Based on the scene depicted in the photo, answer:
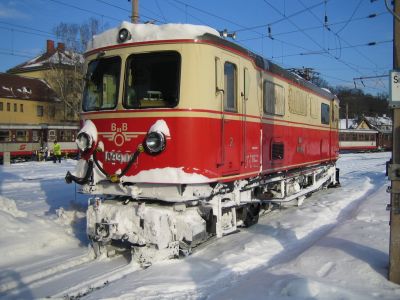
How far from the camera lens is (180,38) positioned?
665cm

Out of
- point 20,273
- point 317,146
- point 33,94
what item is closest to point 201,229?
point 20,273

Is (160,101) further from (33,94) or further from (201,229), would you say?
(33,94)

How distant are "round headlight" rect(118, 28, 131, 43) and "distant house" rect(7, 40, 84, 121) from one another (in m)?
42.7

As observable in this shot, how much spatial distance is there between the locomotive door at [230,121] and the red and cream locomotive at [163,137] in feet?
0.06

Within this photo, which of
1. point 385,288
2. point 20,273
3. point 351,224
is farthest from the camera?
point 351,224

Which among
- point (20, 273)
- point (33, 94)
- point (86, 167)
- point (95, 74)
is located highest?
point (33, 94)

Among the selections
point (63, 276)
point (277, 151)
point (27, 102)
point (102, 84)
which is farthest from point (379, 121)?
point (63, 276)

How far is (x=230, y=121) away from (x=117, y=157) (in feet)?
6.37

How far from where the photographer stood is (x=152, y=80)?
22.5 ft

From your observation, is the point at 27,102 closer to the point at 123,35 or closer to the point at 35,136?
the point at 35,136

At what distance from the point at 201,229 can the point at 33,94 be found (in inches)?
2087

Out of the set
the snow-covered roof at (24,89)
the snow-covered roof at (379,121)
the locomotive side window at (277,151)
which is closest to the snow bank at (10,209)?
the locomotive side window at (277,151)

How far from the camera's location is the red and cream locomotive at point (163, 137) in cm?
654

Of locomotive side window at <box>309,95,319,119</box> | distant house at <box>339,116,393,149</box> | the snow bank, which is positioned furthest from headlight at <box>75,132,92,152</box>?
distant house at <box>339,116,393,149</box>
